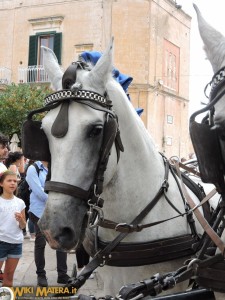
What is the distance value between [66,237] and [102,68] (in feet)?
3.18

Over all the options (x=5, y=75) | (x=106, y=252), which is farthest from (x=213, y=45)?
(x=5, y=75)

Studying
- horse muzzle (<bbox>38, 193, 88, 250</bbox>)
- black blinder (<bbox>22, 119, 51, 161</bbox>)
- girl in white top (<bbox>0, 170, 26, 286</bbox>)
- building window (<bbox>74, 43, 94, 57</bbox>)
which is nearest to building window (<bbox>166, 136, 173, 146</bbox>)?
building window (<bbox>74, 43, 94, 57</bbox>)

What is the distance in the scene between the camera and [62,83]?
2572mm

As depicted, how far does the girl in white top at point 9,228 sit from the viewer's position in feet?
15.7

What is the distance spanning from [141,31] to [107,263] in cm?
1638

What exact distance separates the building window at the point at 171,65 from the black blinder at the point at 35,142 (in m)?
17.2

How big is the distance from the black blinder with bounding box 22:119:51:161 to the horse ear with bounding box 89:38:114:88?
0.44 meters

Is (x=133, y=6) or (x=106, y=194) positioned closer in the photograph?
(x=106, y=194)

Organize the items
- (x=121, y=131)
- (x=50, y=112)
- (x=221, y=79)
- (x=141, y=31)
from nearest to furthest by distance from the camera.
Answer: (x=221, y=79) < (x=50, y=112) < (x=121, y=131) < (x=141, y=31)

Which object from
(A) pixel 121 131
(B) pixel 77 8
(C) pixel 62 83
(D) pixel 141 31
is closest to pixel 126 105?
(A) pixel 121 131

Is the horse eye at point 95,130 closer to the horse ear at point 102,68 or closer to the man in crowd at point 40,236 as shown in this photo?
the horse ear at point 102,68

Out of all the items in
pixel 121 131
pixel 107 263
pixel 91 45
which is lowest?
pixel 107 263

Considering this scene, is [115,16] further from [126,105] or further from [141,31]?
[126,105]

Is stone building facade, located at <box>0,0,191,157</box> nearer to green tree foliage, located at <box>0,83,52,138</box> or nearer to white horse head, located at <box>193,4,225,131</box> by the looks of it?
green tree foliage, located at <box>0,83,52,138</box>
